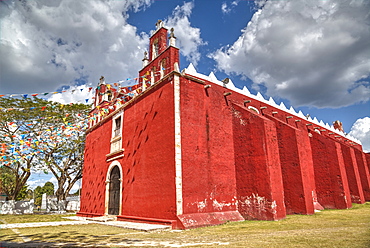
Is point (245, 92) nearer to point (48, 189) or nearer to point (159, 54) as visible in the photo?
point (159, 54)

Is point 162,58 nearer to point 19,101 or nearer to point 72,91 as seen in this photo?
point 72,91

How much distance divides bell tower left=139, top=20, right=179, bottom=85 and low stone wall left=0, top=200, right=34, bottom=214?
17.4 meters

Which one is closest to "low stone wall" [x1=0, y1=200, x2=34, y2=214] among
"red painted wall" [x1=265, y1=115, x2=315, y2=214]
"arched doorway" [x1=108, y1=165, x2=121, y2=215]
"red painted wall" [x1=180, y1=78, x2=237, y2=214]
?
"arched doorway" [x1=108, y1=165, x2=121, y2=215]

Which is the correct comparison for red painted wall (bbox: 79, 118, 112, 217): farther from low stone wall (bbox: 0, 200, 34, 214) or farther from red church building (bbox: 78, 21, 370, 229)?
low stone wall (bbox: 0, 200, 34, 214)

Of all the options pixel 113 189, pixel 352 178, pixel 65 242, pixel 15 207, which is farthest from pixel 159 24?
pixel 15 207

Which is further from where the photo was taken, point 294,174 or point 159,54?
point 159,54

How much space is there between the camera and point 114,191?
12.5 meters

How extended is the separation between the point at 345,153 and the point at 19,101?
2278 cm

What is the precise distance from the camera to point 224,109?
37.0 feet

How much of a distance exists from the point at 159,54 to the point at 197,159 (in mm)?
6196

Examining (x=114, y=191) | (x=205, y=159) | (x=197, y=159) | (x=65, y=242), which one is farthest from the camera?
(x=114, y=191)

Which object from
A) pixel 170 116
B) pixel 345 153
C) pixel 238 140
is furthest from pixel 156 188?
pixel 345 153

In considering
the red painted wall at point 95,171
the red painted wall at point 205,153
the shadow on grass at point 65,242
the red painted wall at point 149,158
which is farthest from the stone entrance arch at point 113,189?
the shadow on grass at point 65,242

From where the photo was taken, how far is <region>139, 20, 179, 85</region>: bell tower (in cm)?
1153
